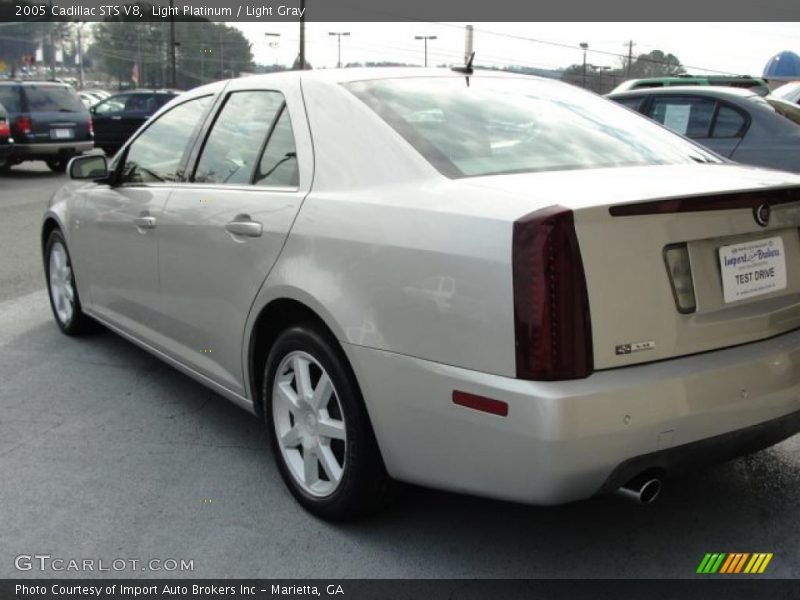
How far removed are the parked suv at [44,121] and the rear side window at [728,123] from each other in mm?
13128

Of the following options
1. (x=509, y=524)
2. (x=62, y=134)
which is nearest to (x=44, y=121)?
(x=62, y=134)

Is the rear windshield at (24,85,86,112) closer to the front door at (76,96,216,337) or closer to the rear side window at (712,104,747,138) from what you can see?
the front door at (76,96,216,337)

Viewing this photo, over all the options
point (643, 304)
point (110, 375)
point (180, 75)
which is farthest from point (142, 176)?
point (180, 75)

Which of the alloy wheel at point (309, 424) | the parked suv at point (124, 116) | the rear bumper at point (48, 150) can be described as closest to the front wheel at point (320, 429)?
the alloy wheel at point (309, 424)

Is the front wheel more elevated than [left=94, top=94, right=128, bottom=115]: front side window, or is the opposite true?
[left=94, top=94, right=128, bottom=115]: front side window

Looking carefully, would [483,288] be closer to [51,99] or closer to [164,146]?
[164,146]

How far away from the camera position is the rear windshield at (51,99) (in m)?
16.9

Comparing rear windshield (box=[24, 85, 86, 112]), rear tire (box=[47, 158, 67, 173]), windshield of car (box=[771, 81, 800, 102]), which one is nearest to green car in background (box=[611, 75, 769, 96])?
windshield of car (box=[771, 81, 800, 102])

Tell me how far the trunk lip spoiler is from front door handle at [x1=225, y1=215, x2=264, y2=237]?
1.43 metres

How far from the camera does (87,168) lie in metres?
4.82

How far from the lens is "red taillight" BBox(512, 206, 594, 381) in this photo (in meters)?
2.31

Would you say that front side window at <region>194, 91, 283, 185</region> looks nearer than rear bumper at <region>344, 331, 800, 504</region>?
No

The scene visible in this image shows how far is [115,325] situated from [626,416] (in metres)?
3.24

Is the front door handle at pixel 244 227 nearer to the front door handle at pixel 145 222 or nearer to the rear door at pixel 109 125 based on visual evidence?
the front door handle at pixel 145 222
